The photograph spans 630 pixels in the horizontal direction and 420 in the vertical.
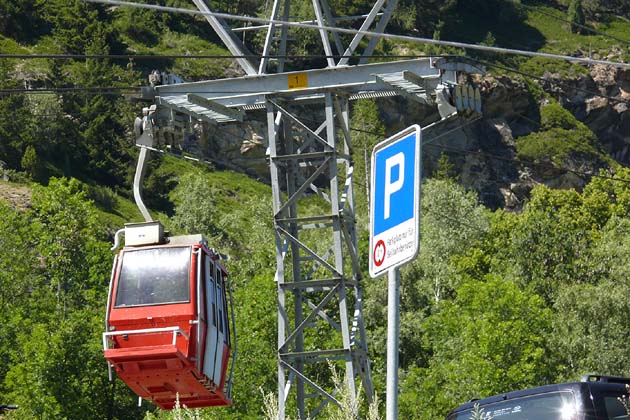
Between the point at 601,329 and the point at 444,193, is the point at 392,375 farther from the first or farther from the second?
the point at 444,193

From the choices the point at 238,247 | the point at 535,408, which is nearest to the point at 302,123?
the point at 535,408

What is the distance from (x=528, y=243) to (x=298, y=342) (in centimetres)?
4397

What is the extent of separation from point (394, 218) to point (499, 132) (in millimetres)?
111616

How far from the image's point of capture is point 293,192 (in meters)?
23.0

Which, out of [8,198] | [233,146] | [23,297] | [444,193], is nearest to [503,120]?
[233,146]

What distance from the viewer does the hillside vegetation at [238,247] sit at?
48.9 m

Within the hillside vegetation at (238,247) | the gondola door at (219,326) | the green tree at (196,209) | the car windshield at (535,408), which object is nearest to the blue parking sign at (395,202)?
the car windshield at (535,408)

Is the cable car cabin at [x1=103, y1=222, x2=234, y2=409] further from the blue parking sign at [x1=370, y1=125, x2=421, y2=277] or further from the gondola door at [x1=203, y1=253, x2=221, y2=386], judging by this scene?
the blue parking sign at [x1=370, y1=125, x2=421, y2=277]

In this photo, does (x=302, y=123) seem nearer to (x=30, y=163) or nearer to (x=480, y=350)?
(x=480, y=350)

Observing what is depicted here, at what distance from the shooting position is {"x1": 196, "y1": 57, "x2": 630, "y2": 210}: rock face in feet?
347

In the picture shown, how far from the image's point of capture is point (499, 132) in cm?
11969

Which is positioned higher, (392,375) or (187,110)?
(187,110)

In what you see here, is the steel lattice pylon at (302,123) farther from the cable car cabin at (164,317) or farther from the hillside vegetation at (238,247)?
the hillside vegetation at (238,247)

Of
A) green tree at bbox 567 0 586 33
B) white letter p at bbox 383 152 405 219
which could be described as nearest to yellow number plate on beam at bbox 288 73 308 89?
white letter p at bbox 383 152 405 219
